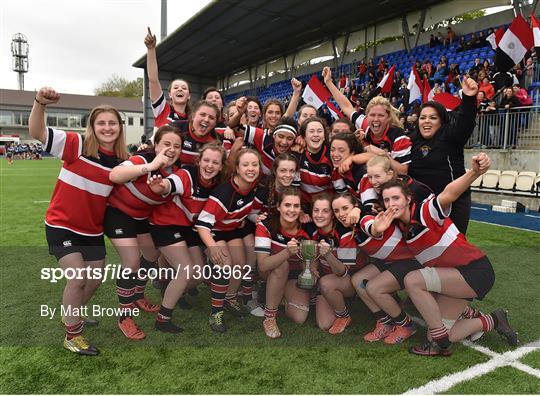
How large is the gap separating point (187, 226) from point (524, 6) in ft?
46.6

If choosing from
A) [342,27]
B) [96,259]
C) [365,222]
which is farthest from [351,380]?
[342,27]

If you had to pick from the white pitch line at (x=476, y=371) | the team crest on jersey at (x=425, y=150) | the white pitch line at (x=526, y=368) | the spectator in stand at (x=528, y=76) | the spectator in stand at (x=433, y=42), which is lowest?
the white pitch line at (x=476, y=371)

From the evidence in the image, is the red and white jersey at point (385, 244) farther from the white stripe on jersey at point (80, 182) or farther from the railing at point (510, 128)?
the railing at point (510, 128)

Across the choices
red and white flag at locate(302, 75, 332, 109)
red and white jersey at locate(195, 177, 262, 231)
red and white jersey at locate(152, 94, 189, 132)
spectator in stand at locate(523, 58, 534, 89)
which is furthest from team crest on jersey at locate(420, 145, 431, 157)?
spectator in stand at locate(523, 58, 534, 89)

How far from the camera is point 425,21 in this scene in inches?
650

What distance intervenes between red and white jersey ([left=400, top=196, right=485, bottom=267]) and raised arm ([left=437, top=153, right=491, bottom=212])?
0.07 metres

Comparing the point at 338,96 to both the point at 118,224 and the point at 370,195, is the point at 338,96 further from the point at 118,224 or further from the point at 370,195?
the point at 118,224

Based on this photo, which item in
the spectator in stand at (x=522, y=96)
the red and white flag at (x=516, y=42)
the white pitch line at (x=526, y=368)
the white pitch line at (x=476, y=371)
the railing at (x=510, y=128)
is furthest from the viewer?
the spectator in stand at (x=522, y=96)

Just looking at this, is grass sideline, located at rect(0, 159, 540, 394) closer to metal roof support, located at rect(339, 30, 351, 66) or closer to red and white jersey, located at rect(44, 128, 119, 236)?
red and white jersey, located at rect(44, 128, 119, 236)

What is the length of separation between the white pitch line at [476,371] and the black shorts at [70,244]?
2.33 meters

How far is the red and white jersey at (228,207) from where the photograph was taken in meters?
3.37

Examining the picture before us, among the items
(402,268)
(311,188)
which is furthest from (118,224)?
(402,268)

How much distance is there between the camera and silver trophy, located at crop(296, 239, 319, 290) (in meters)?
3.39

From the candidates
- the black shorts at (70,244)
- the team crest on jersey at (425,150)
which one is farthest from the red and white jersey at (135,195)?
the team crest on jersey at (425,150)
